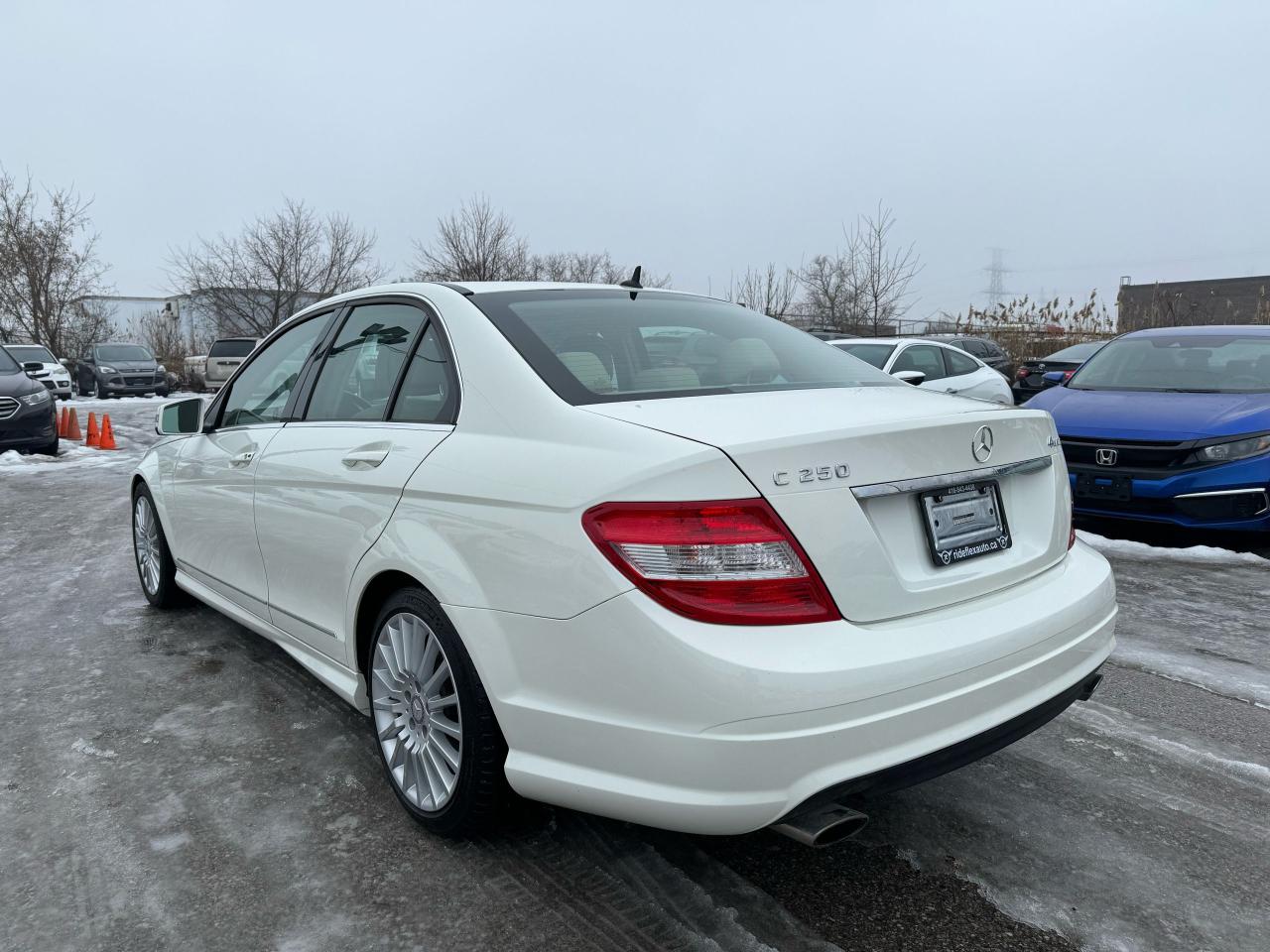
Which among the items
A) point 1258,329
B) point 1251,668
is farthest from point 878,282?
point 1251,668

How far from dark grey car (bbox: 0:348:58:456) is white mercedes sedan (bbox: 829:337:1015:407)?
10.1m

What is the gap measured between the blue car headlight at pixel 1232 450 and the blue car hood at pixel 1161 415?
6cm

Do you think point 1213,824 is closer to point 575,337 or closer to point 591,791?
point 591,791

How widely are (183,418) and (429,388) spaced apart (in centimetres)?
224

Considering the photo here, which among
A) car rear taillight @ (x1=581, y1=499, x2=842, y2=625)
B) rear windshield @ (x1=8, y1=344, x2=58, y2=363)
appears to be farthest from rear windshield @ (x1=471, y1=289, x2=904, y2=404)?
rear windshield @ (x1=8, y1=344, x2=58, y2=363)

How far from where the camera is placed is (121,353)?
26.7 metres

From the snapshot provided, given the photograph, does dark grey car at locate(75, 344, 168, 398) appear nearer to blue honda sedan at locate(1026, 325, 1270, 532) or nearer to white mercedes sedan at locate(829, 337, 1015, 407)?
white mercedes sedan at locate(829, 337, 1015, 407)

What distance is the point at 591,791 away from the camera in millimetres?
2078

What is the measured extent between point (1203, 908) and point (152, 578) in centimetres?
480

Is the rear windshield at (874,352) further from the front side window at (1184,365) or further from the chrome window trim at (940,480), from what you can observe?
the chrome window trim at (940,480)

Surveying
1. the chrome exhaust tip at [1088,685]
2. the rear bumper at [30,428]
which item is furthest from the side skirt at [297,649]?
the rear bumper at [30,428]

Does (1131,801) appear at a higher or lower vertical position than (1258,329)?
lower

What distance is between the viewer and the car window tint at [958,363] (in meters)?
11.7

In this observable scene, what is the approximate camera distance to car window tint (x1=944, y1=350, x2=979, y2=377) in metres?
11.7
